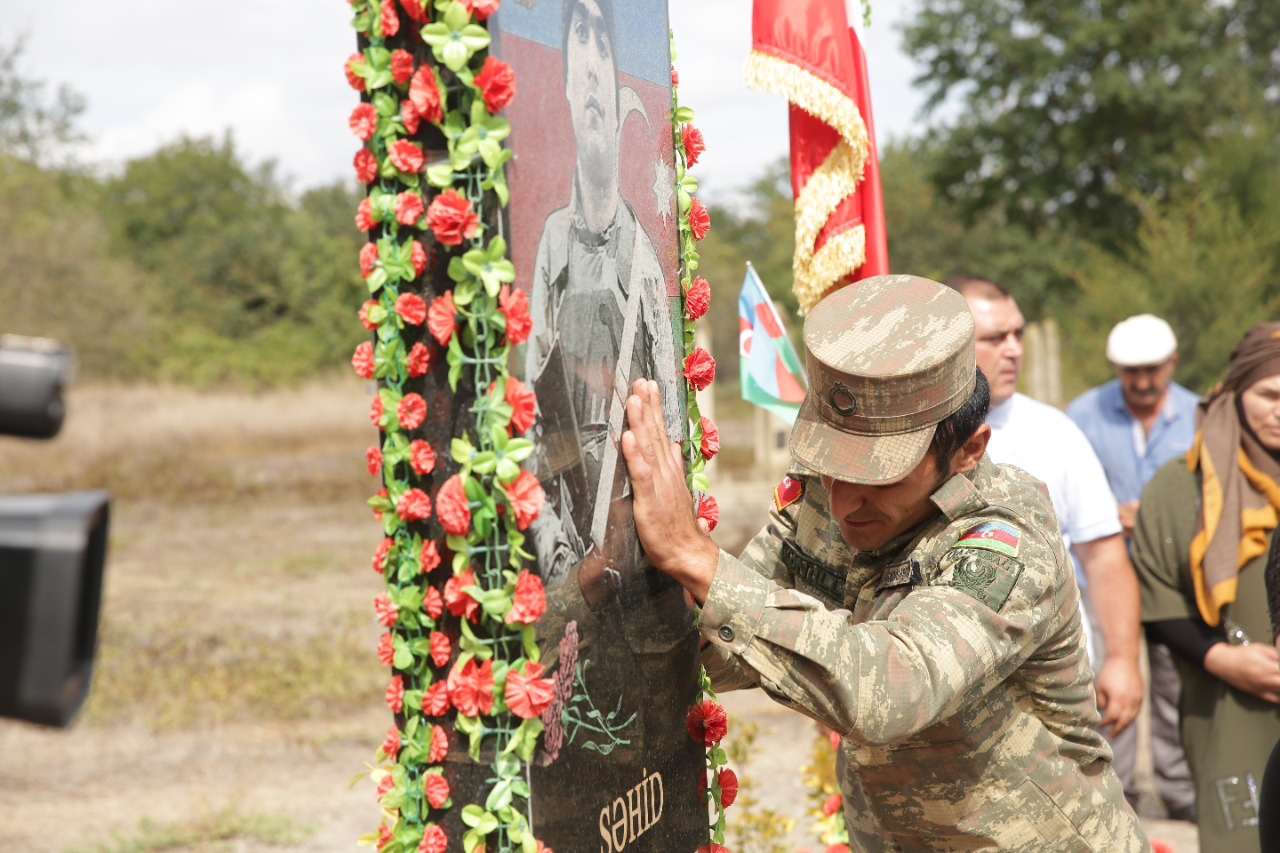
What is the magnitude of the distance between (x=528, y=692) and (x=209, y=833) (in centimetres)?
372

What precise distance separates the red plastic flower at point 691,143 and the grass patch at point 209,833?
138 inches

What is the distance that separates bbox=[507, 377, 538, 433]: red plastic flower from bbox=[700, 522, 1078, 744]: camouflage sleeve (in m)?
0.37

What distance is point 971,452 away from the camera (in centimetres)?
197

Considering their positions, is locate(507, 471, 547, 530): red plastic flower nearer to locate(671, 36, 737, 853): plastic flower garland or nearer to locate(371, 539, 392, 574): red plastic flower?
locate(371, 539, 392, 574): red plastic flower

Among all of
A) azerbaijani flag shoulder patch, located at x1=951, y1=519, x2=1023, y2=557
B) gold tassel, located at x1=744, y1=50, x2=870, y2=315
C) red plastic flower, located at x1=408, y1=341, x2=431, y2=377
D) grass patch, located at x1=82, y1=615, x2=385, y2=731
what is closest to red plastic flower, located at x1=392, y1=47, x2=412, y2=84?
red plastic flower, located at x1=408, y1=341, x2=431, y2=377

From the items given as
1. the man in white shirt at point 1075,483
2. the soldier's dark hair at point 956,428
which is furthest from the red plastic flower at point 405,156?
the man in white shirt at point 1075,483

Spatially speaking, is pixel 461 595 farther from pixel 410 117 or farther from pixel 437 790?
pixel 410 117

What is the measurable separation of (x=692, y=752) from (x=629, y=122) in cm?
110

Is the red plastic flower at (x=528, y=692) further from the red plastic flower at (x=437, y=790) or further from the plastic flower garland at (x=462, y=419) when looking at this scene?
the red plastic flower at (x=437, y=790)

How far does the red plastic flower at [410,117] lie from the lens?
5.29 feet

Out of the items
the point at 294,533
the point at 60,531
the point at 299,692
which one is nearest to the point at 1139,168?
the point at 294,533

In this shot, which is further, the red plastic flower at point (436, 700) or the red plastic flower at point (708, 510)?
the red plastic flower at point (708, 510)

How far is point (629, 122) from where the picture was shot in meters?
2.02

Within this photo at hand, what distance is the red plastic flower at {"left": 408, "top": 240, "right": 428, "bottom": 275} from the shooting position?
5.35 feet
